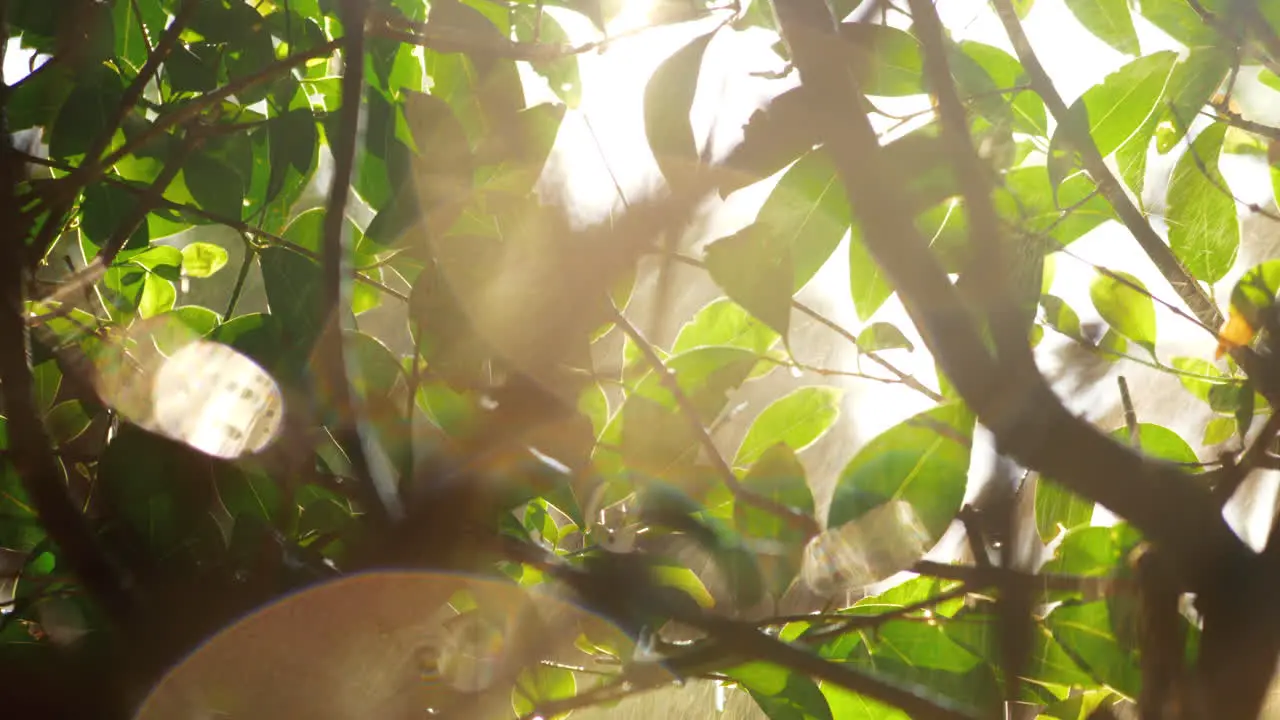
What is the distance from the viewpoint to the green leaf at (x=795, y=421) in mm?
435

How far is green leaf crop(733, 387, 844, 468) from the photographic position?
435 millimetres

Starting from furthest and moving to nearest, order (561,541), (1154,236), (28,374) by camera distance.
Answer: (561,541) → (1154,236) → (28,374)

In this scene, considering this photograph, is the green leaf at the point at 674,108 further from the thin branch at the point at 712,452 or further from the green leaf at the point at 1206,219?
the green leaf at the point at 1206,219

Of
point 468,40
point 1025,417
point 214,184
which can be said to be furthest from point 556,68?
point 1025,417

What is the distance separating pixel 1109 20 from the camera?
17.3 inches

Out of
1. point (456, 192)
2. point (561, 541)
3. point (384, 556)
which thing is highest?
point (456, 192)

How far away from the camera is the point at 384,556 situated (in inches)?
12.6

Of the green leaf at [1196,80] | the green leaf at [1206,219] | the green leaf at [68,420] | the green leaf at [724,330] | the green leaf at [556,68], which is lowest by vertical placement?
the green leaf at [68,420]

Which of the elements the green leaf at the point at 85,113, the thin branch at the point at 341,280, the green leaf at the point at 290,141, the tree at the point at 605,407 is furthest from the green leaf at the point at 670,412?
the green leaf at the point at 85,113

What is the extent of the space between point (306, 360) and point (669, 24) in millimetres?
211

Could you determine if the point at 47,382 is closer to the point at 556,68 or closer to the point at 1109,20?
the point at 556,68

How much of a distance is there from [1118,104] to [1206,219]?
0.08 m

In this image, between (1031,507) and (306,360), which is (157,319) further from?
(1031,507)

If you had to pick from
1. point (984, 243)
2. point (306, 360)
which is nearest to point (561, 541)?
point (306, 360)
